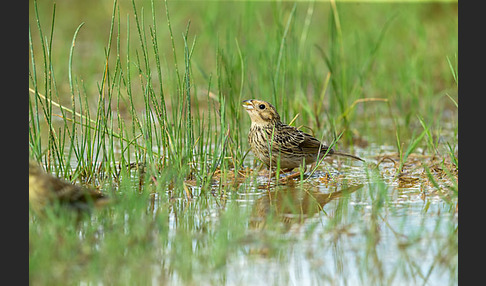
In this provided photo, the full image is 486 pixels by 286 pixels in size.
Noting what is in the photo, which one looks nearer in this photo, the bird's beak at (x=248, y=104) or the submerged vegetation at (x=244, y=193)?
the submerged vegetation at (x=244, y=193)

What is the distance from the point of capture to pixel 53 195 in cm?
498

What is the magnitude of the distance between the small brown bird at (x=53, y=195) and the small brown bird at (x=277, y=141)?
2183 millimetres

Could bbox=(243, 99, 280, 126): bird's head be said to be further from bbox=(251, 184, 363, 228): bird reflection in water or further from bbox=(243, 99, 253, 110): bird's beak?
bbox=(251, 184, 363, 228): bird reflection in water

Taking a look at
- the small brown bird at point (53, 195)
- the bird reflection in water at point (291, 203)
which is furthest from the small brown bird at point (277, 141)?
the small brown bird at point (53, 195)

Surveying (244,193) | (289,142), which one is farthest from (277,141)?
(244,193)

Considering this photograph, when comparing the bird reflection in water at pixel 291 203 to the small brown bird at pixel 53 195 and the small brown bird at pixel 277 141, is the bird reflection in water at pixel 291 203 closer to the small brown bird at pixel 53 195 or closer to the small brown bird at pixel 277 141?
the small brown bird at pixel 277 141

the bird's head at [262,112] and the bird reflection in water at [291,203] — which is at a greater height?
the bird's head at [262,112]

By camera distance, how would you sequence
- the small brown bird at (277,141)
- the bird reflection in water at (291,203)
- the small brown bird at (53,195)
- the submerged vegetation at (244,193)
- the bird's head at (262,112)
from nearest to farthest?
the submerged vegetation at (244,193), the small brown bird at (53,195), the bird reflection in water at (291,203), the small brown bird at (277,141), the bird's head at (262,112)

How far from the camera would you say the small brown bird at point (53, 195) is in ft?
16.4

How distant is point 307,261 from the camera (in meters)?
4.50

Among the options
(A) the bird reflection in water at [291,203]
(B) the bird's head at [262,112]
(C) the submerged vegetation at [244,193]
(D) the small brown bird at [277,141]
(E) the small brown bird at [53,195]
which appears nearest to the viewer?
(C) the submerged vegetation at [244,193]

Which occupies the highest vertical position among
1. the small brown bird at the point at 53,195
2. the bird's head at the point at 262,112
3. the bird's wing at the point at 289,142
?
the bird's head at the point at 262,112

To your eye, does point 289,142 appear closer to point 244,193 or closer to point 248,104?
point 248,104

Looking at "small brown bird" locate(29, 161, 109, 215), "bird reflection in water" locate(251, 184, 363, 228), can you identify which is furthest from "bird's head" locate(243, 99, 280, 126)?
"small brown bird" locate(29, 161, 109, 215)
